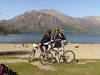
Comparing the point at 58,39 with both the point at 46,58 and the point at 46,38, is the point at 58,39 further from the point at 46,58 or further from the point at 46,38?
the point at 46,58

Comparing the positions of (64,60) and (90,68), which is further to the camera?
(64,60)

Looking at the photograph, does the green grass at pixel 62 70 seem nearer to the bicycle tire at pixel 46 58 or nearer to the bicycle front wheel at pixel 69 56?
the bicycle tire at pixel 46 58

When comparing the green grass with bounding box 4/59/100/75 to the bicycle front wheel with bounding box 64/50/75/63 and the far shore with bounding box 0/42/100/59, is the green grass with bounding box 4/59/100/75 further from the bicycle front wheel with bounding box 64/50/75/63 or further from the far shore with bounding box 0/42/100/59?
the far shore with bounding box 0/42/100/59

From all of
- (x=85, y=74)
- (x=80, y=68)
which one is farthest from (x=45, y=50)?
(x=85, y=74)

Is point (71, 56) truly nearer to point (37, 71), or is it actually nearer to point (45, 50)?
point (45, 50)

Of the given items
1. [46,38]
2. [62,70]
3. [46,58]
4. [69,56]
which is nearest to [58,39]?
[46,38]

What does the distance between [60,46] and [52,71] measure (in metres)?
2.85

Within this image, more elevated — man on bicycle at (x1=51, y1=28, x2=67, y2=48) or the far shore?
man on bicycle at (x1=51, y1=28, x2=67, y2=48)

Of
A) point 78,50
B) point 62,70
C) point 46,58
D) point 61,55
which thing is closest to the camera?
point 62,70

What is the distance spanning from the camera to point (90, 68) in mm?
→ 14375

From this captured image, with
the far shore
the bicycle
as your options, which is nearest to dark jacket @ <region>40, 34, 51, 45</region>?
the bicycle

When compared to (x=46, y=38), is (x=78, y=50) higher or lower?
lower

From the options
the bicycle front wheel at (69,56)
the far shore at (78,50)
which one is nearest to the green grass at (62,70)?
the bicycle front wheel at (69,56)

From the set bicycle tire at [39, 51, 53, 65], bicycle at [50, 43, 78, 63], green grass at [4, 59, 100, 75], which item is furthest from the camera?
bicycle at [50, 43, 78, 63]
